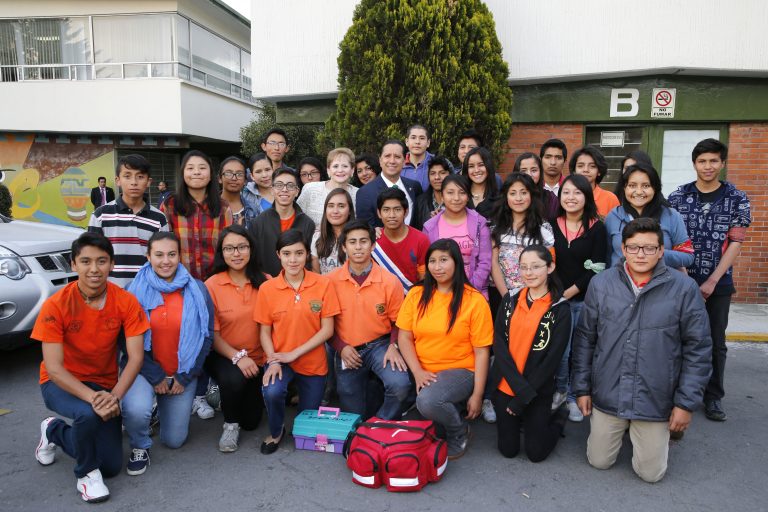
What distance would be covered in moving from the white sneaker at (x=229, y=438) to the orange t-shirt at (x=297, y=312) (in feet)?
1.93

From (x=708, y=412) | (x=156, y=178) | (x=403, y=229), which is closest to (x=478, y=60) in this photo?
(x=403, y=229)

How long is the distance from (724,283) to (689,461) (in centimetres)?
156

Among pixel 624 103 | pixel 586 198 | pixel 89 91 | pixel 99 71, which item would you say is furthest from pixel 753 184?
pixel 99 71

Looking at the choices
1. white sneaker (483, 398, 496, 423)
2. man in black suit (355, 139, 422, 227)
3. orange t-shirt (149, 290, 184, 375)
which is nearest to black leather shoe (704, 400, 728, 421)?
white sneaker (483, 398, 496, 423)

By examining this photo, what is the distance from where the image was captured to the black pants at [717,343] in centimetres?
424

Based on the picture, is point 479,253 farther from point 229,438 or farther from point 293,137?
point 293,137

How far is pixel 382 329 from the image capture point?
4.07 meters

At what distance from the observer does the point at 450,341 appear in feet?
12.1

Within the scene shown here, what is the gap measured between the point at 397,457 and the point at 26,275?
155 inches

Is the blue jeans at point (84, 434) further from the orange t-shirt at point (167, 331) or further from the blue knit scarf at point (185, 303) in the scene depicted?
the blue knit scarf at point (185, 303)

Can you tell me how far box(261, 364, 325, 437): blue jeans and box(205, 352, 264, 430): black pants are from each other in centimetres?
14

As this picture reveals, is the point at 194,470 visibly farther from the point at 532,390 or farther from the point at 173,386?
the point at 532,390

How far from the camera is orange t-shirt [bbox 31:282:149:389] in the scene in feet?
10.5

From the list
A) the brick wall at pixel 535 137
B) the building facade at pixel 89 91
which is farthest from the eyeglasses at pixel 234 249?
the building facade at pixel 89 91
